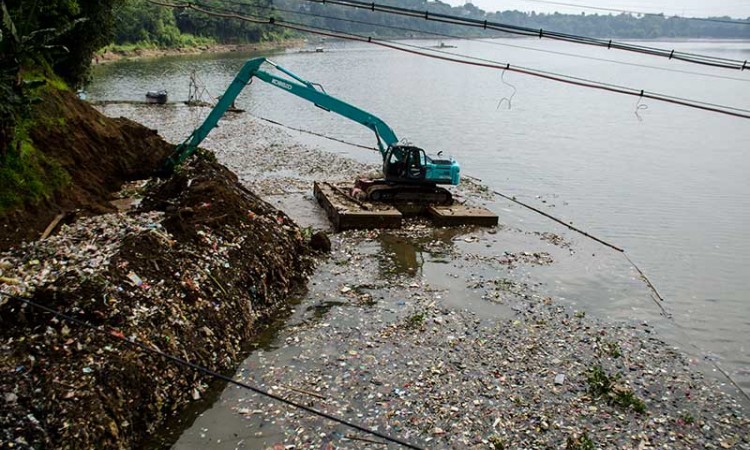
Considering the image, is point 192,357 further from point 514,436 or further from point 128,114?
point 128,114

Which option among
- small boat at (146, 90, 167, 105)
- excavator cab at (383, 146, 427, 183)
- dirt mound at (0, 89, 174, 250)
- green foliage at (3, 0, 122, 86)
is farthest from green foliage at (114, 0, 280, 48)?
excavator cab at (383, 146, 427, 183)

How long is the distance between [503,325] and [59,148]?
538 inches

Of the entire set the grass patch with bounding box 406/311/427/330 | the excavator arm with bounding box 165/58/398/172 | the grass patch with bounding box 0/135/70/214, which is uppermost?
the excavator arm with bounding box 165/58/398/172

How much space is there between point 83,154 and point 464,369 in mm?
13574

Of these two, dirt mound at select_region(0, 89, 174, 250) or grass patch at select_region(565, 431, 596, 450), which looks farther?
dirt mound at select_region(0, 89, 174, 250)

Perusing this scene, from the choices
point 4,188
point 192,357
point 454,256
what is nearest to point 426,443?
point 192,357

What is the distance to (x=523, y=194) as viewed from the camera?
2688cm

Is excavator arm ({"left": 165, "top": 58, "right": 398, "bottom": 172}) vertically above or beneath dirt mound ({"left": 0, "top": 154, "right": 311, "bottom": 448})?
above

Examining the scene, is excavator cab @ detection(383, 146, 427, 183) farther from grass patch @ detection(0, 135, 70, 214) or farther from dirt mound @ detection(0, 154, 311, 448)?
grass patch @ detection(0, 135, 70, 214)

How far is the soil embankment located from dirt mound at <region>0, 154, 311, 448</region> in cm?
2

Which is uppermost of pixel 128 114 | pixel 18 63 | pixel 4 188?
pixel 18 63

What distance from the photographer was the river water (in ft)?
58.4

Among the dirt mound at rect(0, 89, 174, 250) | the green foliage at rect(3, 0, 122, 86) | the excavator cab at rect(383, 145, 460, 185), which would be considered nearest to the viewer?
the dirt mound at rect(0, 89, 174, 250)

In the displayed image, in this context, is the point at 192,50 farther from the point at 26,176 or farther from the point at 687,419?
the point at 687,419
